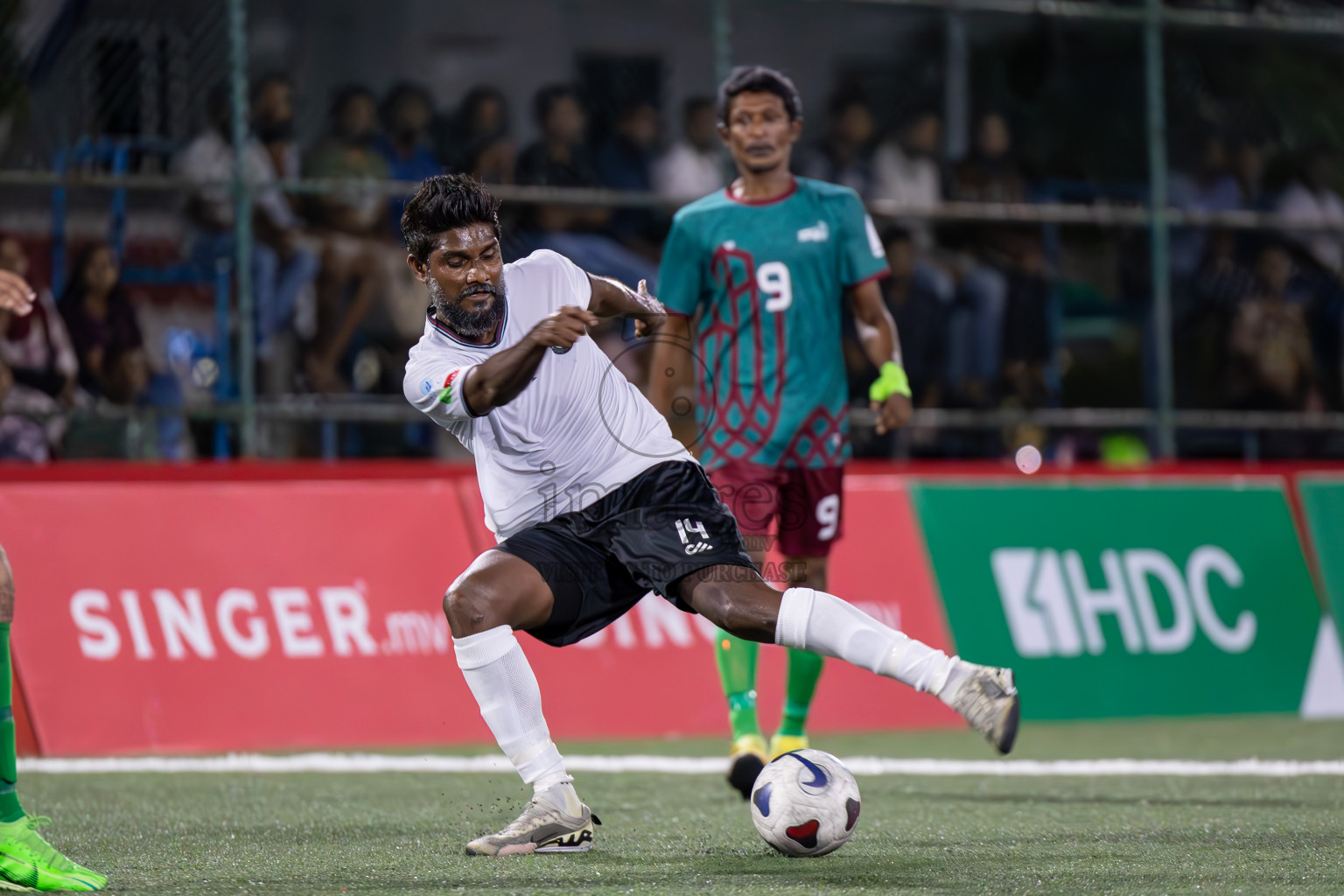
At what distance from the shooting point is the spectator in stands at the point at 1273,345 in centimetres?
1171

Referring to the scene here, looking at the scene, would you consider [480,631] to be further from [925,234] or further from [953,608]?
[925,234]

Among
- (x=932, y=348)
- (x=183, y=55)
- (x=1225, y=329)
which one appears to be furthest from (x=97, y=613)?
(x=1225, y=329)

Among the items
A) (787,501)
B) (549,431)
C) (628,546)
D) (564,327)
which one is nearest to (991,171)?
(787,501)

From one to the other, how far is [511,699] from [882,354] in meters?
2.16

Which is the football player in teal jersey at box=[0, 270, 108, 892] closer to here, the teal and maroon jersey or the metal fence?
the teal and maroon jersey

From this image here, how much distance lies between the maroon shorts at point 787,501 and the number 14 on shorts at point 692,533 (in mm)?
1492

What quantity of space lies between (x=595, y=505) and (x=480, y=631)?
49 centimetres

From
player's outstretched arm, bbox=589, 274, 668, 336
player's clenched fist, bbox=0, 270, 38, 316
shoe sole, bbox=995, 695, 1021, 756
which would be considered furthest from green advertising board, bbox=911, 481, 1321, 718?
player's clenched fist, bbox=0, 270, 38, 316

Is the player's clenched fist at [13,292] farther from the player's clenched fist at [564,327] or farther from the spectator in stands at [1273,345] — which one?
the spectator in stands at [1273,345]

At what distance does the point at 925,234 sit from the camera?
36.7 ft

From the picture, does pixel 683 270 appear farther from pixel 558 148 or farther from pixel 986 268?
pixel 986 268

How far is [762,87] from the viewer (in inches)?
244

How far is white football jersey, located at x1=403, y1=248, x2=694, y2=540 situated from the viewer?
15.8 ft

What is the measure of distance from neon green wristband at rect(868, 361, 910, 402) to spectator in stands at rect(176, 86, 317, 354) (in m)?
4.62
